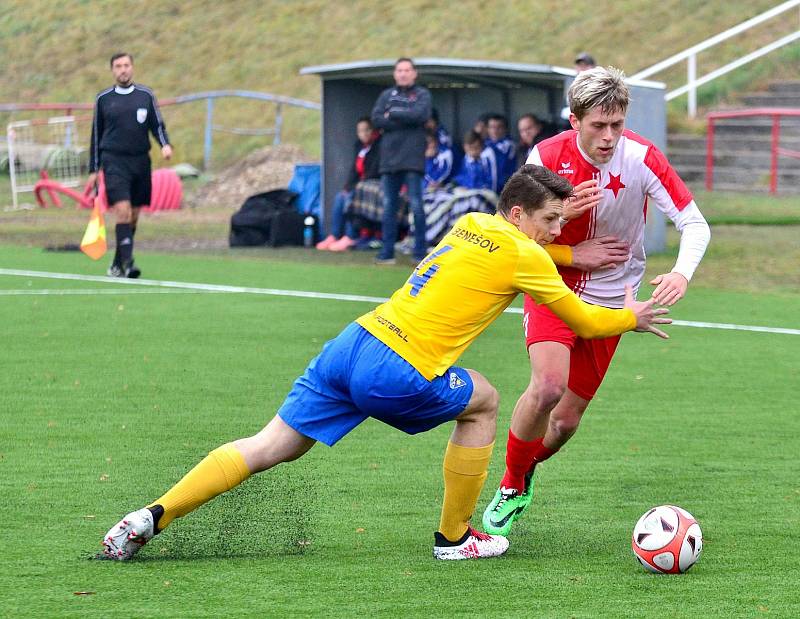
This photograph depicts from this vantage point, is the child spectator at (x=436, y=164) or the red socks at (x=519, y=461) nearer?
the red socks at (x=519, y=461)

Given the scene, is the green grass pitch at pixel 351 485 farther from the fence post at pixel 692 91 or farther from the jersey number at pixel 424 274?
the fence post at pixel 692 91

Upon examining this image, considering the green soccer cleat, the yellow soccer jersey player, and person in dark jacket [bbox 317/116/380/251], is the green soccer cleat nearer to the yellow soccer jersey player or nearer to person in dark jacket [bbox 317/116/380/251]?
the yellow soccer jersey player

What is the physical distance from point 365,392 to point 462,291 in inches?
19.2

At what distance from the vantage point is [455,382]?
5.05 metres

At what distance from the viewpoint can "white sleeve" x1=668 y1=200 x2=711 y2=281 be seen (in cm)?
581

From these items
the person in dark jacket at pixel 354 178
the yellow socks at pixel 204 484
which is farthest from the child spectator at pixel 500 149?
the yellow socks at pixel 204 484

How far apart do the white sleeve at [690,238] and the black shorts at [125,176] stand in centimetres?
957

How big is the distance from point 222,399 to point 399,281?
21.4 ft

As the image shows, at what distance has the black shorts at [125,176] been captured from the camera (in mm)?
14688

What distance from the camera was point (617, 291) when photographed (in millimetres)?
6117

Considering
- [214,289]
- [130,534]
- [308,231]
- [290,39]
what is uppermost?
[290,39]

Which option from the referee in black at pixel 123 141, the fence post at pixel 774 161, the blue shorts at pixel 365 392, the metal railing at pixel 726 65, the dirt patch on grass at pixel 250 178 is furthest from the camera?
the dirt patch on grass at pixel 250 178

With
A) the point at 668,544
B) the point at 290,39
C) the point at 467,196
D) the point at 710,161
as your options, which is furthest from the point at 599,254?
the point at 290,39

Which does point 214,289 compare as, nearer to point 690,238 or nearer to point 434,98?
point 434,98
